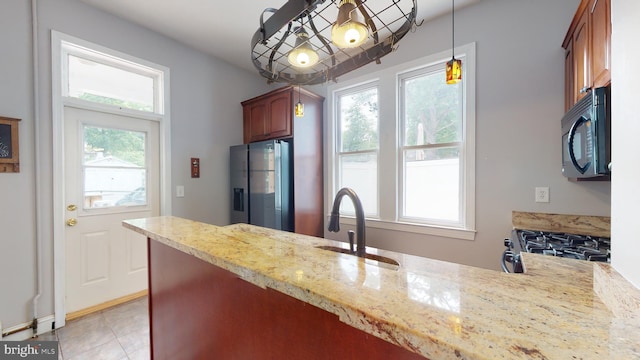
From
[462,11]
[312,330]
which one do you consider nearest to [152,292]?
[312,330]

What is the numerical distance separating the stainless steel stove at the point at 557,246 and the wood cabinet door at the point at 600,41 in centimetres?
87

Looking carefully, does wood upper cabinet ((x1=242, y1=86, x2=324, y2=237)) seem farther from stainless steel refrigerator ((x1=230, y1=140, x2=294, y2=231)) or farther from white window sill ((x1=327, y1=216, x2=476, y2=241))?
white window sill ((x1=327, y1=216, x2=476, y2=241))

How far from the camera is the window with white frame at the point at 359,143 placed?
114 inches

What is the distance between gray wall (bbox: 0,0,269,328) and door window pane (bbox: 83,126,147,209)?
0.99ft

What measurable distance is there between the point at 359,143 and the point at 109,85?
273 cm

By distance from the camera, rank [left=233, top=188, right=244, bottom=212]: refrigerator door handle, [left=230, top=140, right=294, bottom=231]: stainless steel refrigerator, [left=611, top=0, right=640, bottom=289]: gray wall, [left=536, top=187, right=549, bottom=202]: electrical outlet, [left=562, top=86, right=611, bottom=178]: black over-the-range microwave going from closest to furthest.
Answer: [left=611, top=0, right=640, bottom=289]: gray wall → [left=562, top=86, right=611, bottom=178]: black over-the-range microwave → [left=536, top=187, right=549, bottom=202]: electrical outlet → [left=230, top=140, right=294, bottom=231]: stainless steel refrigerator → [left=233, top=188, right=244, bottom=212]: refrigerator door handle

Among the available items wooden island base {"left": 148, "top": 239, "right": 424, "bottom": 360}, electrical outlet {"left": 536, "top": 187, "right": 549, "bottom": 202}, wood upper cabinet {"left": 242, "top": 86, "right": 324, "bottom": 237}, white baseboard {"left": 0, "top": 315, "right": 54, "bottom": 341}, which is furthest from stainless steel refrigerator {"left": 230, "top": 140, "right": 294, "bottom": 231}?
electrical outlet {"left": 536, "top": 187, "right": 549, "bottom": 202}

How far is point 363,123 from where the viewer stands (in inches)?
117

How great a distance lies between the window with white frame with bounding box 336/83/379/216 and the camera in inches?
114

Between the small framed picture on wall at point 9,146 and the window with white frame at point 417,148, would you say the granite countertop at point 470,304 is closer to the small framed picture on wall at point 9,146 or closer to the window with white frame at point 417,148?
the window with white frame at point 417,148

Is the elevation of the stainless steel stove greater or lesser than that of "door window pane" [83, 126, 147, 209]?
lesser

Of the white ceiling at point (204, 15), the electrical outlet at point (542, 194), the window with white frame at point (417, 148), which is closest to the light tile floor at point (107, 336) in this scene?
the window with white frame at point (417, 148)

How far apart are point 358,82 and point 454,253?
214cm

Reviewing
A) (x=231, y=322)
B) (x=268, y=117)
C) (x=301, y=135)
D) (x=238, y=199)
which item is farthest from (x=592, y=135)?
(x=238, y=199)
